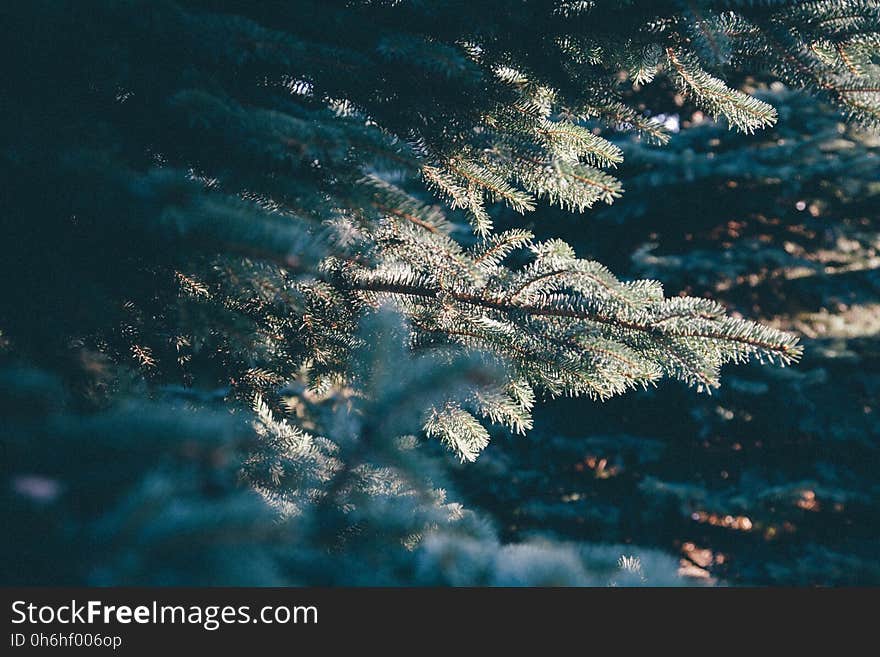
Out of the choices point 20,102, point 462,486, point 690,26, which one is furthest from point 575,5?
point 462,486

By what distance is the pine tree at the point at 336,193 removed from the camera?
0.85 metres

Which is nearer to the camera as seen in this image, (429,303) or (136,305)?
(136,305)

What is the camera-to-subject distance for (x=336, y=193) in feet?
3.49

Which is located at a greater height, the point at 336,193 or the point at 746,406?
the point at 746,406

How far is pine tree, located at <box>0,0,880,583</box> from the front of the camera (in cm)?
85

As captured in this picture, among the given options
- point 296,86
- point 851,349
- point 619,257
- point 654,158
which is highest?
point 654,158

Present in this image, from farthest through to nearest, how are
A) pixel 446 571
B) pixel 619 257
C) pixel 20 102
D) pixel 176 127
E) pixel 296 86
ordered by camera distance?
pixel 619 257 → pixel 296 86 → pixel 176 127 → pixel 20 102 → pixel 446 571

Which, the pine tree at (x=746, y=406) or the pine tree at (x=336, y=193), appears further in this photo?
the pine tree at (x=746, y=406)

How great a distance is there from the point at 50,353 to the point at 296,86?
71 centimetres

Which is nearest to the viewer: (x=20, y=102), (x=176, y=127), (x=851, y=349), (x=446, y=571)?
(x=446, y=571)

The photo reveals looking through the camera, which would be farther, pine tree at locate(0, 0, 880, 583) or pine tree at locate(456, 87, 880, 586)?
pine tree at locate(456, 87, 880, 586)

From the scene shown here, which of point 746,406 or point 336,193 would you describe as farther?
point 746,406

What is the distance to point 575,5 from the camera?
3.74 ft

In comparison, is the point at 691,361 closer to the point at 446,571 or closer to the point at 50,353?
the point at 446,571
